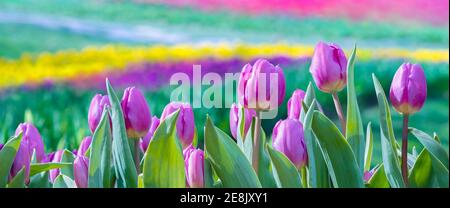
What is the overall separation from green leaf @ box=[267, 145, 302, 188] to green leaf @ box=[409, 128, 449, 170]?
0.49 ft

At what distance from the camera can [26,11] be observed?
1106 mm

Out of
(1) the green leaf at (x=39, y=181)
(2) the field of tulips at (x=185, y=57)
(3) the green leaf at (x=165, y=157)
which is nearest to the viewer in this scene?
(3) the green leaf at (x=165, y=157)

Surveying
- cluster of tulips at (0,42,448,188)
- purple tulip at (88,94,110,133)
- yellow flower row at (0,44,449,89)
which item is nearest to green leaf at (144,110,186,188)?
cluster of tulips at (0,42,448,188)

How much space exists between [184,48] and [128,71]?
0.10 metres

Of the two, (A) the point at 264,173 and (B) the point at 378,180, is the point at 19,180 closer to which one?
(A) the point at 264,173

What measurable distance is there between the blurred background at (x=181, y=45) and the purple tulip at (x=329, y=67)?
0.89 feet

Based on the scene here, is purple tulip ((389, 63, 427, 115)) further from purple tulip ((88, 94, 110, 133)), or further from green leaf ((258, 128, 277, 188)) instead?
purple tulip ((88, 94, 110, 133))

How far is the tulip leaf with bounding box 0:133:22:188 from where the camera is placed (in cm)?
80

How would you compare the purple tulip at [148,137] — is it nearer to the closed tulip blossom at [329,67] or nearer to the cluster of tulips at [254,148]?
the cluster of tulips at [254,148]

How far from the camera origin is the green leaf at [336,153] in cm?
78

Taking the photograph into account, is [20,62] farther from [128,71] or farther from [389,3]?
[389,3]

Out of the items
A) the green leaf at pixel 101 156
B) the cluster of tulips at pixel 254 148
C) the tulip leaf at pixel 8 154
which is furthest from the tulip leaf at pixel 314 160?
the tulip leaf at pixel 8 154
